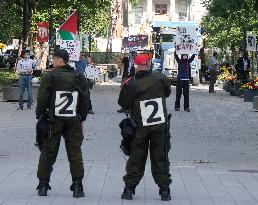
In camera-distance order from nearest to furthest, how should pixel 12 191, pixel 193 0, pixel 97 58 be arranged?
1. pixel 12 191
2. pixel 97 58
3. pixel 193 0

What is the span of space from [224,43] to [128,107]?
71067 millimetres

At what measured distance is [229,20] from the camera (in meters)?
49.8

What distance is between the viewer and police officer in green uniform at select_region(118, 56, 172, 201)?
11016 millimetres

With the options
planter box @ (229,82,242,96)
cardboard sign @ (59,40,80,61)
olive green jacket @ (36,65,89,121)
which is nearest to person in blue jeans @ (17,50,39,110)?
cardboard sign @ (59,40,80,61)

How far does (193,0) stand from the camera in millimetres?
138375

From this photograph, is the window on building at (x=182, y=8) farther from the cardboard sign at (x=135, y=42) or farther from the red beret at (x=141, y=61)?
the red beret at (x=141, y=61)

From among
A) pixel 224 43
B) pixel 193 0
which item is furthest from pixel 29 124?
pixel 193 0

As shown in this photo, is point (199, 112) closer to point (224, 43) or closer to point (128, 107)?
point (128, 107)

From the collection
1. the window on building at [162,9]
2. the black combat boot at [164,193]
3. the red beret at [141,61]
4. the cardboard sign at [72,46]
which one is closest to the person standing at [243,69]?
the cardboard sign at [72,46]

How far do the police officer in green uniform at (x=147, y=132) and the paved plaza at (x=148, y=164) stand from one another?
0.26m

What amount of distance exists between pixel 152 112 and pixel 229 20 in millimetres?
39337

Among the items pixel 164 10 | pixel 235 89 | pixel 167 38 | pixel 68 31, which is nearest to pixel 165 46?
pixel 167 38

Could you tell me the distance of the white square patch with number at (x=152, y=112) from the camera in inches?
433

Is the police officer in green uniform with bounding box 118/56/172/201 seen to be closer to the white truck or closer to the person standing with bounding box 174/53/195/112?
the person standing with bounding box 174/53/195/112
